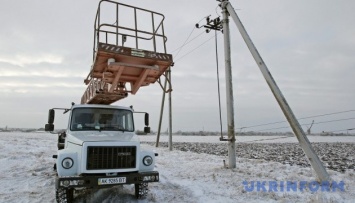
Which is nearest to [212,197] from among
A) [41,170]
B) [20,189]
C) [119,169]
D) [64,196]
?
[119,169]

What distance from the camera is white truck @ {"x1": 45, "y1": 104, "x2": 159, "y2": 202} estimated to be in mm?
5562

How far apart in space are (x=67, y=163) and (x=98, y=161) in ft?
2.14

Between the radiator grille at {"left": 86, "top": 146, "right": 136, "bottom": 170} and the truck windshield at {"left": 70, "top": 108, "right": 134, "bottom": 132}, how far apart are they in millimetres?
1284

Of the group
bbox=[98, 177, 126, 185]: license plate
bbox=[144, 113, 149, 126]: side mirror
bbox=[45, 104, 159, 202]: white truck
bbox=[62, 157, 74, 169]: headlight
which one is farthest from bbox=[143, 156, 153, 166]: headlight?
bbox=[144, 113, 149, 126]: side mirror

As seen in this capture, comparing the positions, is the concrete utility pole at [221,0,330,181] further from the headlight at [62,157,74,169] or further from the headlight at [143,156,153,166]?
the headlight at [62,157,74,169]

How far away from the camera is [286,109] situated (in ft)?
29.2

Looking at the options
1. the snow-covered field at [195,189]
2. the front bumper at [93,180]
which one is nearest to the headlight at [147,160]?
the front bumper at [93,180]

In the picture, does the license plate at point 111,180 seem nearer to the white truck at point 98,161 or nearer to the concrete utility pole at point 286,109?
the white truck at point 98,161

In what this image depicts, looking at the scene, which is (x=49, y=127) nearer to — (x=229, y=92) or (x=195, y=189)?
(x=195, y=189)

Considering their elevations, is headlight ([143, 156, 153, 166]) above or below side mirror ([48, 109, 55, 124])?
below

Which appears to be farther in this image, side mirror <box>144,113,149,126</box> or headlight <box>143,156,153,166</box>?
side mirror <box>144,113,149,126</box>

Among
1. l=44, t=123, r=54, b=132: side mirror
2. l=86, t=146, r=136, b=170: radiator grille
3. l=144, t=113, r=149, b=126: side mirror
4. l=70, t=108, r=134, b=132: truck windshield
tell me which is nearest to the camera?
l=86, t=146, r=136, b=170: radiator grille

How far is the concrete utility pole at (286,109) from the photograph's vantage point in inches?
322

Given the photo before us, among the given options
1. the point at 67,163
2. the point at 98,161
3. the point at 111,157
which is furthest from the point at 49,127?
the point at 111,157
